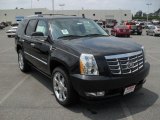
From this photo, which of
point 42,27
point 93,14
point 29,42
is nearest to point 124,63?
point 42,27

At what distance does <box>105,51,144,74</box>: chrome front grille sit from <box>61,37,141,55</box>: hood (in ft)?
0.31

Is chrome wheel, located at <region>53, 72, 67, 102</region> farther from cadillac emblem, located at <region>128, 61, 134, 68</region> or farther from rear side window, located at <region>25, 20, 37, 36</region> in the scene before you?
rear side window, located at <region>25, 20, 37, 36</region>

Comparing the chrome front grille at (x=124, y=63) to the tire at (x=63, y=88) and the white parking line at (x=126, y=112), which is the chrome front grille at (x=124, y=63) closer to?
the white parking line at (x=126, y=112)

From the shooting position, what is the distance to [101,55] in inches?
189

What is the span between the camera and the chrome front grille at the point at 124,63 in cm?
483

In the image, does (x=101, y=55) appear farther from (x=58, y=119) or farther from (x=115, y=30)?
(x=115, y=30)

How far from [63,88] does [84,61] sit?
96 cm

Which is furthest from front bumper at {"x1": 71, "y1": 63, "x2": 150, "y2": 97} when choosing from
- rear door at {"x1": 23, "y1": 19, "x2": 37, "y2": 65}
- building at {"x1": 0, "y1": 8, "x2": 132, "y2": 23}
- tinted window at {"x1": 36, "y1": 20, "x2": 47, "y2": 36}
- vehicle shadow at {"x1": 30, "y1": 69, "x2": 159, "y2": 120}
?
building at {"x1": 0, "y1": 8, "x2": 132, "y2": 23}

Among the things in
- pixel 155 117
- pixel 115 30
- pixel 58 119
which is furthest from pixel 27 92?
pixel 115 30

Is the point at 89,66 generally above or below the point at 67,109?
above

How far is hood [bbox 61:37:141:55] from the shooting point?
495 cm

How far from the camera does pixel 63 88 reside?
545 cm

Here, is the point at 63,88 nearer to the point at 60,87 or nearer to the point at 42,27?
the point at 60,87

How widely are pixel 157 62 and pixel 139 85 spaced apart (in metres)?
5.57
